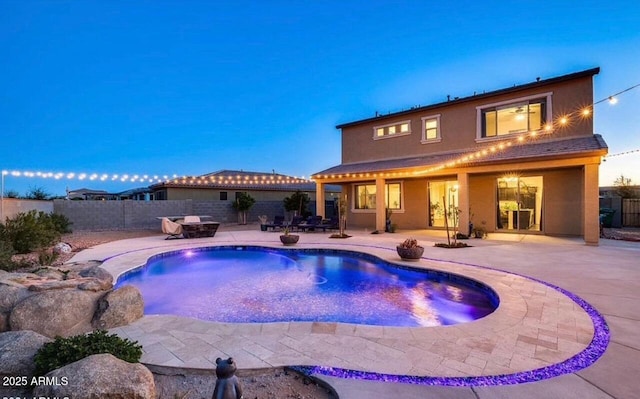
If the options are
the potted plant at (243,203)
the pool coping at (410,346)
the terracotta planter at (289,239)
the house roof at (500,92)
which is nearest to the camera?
the pool coping at (410,346)

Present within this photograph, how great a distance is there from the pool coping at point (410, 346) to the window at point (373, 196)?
11.4 m

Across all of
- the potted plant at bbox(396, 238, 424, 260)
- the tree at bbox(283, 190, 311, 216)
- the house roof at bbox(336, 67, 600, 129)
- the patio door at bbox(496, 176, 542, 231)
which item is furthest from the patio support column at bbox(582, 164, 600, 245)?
the tree at bbox(283, 190, 311, 216)

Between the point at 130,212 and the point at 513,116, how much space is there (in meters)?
19.3

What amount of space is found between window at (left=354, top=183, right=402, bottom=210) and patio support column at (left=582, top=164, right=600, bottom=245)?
7.42 meters

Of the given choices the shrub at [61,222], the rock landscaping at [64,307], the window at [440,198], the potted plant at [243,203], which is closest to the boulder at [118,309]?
the rock landscaping at [64,307]

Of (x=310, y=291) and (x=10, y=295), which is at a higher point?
(x=10, y=295)

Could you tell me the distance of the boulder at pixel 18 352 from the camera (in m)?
2.61

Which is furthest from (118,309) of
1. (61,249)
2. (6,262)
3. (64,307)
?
(61,249)

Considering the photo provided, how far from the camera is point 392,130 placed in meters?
15.8

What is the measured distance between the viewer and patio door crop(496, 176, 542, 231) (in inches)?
481

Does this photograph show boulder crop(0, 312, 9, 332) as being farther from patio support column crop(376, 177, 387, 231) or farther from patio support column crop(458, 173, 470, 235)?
patio support column crop(376, 177, 387, 231)

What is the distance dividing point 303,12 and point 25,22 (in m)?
21.0

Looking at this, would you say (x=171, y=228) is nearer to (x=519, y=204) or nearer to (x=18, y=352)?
(x=18, y=352)

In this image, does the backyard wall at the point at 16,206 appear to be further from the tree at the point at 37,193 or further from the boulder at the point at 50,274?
the tree at the point at 37,193
